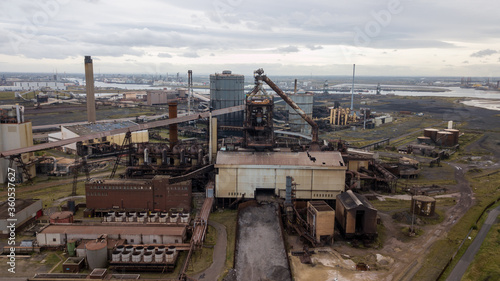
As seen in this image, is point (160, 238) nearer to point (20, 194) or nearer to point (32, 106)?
point (20, 194)

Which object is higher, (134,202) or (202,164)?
(202,164)

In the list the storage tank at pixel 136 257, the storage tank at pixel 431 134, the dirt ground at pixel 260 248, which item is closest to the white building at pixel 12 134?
the storage tank at pixel 136 257

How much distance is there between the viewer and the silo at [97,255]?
2595cm

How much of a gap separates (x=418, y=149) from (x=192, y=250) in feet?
172

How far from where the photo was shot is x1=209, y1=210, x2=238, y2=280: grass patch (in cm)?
2689

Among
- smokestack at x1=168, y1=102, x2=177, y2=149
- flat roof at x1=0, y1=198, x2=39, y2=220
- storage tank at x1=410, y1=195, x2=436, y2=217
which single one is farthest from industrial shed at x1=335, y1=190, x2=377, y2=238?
flat roof at x1=0, y1=198, x2=39, y2=220

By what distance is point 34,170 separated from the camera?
158 ft

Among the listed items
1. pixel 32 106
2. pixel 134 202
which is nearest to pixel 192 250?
pixel 134 202

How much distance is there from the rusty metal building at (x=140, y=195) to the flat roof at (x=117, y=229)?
Result: 6.02m

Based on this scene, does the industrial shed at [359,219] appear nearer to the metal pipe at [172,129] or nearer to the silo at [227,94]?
the metal pipe at [172,129]

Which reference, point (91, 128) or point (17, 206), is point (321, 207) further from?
point (91, 128)

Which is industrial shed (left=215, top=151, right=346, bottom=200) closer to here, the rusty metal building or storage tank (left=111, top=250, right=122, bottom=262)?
the rusty metal building

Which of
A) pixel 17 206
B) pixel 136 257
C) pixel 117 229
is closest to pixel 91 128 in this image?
pixel 17 206

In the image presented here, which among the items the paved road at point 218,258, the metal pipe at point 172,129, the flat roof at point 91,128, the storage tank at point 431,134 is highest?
the metal pipe at point 172,129
